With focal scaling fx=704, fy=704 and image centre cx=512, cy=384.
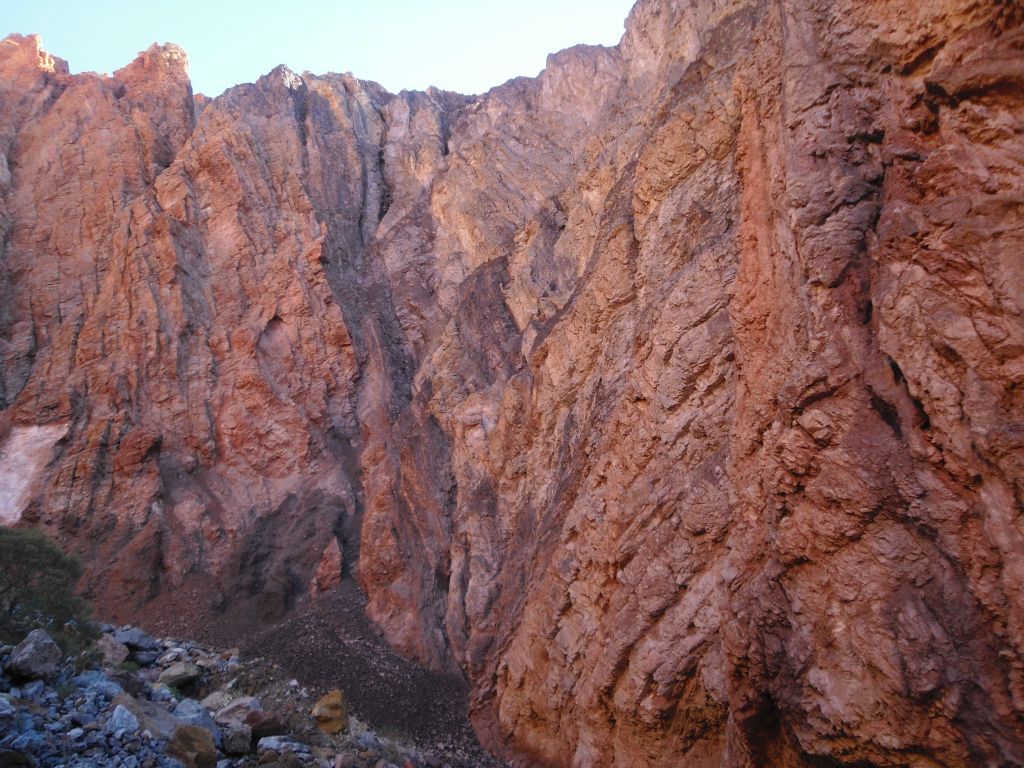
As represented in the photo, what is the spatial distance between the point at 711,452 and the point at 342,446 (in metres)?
20.8

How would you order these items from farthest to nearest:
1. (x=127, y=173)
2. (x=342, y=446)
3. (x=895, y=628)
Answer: (x=127, y=173)
(x=342, y=446)
(x=895, y=628)

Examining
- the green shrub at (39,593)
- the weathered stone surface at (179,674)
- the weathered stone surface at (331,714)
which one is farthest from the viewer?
the weathered stone surface at (179,674)

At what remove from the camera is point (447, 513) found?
2309 cm

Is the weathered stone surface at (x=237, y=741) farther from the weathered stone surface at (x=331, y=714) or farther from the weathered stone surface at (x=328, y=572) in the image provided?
the weathered stone surface at (x=328, y=572)

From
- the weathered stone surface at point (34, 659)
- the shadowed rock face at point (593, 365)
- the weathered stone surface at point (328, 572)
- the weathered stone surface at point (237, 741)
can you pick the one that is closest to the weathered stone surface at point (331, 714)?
the weathered stone surface at point (237, 741)

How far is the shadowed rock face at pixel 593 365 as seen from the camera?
239 inches

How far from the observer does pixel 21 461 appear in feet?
90.5

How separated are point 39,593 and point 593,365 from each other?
13733 millimetres

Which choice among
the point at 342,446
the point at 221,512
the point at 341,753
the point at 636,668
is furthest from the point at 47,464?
A: the point at 636,668

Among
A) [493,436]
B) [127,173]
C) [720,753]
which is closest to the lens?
[720,753]

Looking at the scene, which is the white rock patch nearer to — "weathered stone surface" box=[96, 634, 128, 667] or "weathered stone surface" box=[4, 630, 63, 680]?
"weathered stone surface" box=[96, 634, 128, 667]

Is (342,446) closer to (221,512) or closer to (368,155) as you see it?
(221,512)

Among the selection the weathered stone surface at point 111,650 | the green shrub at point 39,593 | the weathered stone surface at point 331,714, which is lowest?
the weathered stone surface at point 331,714

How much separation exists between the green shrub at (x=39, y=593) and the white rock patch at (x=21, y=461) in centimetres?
1174
